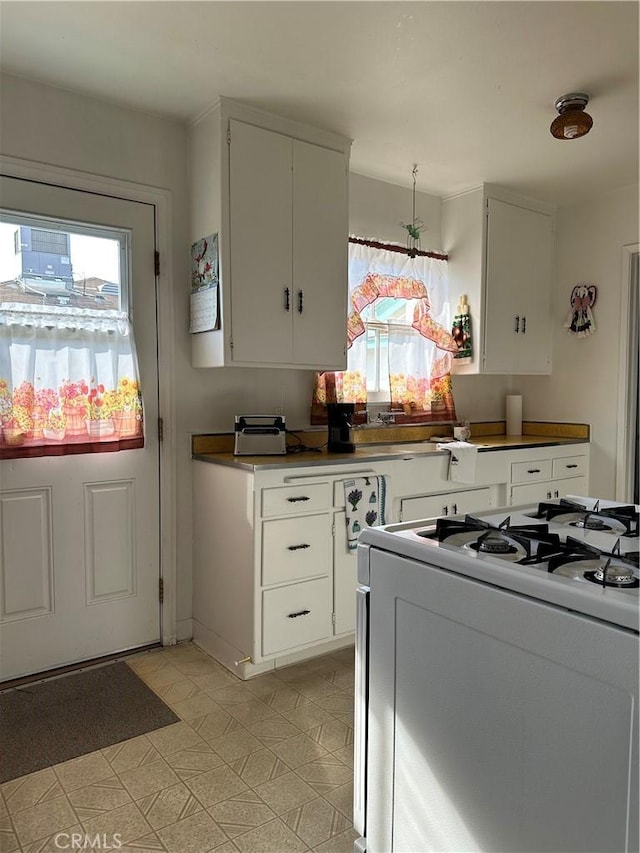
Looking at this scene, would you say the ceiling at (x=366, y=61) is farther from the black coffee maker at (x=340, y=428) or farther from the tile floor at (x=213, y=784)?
the tile floor at (x=213, y=784)

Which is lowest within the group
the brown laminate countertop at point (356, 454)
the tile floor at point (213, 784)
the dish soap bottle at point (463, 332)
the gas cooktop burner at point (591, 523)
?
the tile floor at point (213, 784)

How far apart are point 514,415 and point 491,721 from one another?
139 inches

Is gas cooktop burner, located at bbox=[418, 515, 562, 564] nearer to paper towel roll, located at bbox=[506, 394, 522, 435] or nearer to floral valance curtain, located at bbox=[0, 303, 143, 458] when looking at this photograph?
floral valance curtain, located at bbox=[0, 303, 143, 458]

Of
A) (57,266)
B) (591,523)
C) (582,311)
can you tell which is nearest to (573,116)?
(582,311)

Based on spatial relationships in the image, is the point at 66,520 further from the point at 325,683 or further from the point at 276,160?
the point at 276,160

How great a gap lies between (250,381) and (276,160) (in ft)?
3.61

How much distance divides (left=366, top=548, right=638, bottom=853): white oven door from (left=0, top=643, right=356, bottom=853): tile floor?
566mm

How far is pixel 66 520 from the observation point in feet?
8.76

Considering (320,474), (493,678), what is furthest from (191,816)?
(320,474)

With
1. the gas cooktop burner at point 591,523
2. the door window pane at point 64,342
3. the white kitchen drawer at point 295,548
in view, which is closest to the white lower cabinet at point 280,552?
the white kitchen drawer at point 295,548

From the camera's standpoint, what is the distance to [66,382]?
2600 millimetres

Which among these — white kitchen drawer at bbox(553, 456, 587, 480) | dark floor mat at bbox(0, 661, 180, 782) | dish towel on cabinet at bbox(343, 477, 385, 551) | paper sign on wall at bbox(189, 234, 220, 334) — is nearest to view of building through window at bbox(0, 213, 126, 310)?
paper sign on wall at bbox(189, 234, 220, 334)

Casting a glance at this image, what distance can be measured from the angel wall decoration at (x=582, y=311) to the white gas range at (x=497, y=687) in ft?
9.66

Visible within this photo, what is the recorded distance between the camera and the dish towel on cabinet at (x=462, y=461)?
10.6ft
